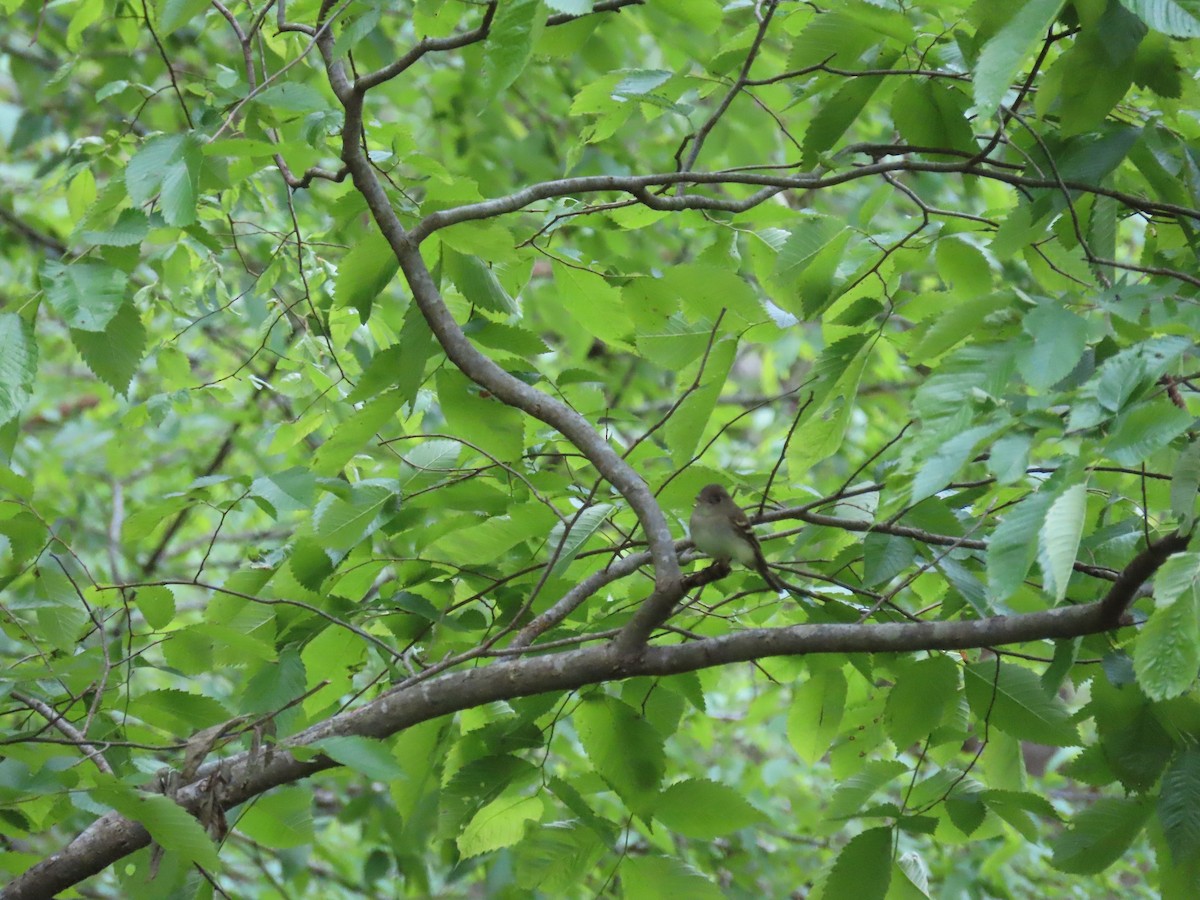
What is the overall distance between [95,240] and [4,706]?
871 mm

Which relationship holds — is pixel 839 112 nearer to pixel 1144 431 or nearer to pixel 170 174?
pixel 1144 431

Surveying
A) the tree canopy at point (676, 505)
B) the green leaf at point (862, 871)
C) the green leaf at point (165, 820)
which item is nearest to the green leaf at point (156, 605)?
the tree canopy at point (676, 505)

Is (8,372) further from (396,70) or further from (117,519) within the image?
(117,519)

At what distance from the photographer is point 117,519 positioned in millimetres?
5051

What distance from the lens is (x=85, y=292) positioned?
1591 millimetres

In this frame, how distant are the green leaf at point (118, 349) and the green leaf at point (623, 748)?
93cm

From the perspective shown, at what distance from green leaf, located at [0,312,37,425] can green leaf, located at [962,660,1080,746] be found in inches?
59.4

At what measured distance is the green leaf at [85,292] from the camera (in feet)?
5.11

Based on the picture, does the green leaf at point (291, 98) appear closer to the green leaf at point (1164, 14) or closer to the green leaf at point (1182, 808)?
the green leaf at point (1164, 14)

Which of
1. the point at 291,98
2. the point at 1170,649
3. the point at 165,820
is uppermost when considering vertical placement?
the point at 291,98

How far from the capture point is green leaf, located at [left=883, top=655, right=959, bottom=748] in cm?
176

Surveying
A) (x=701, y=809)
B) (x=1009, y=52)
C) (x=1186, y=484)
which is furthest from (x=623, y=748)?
(x=1009, y=52)

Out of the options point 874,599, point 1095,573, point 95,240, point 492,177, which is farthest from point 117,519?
point 1095,573

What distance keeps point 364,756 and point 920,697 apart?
0.89 m
